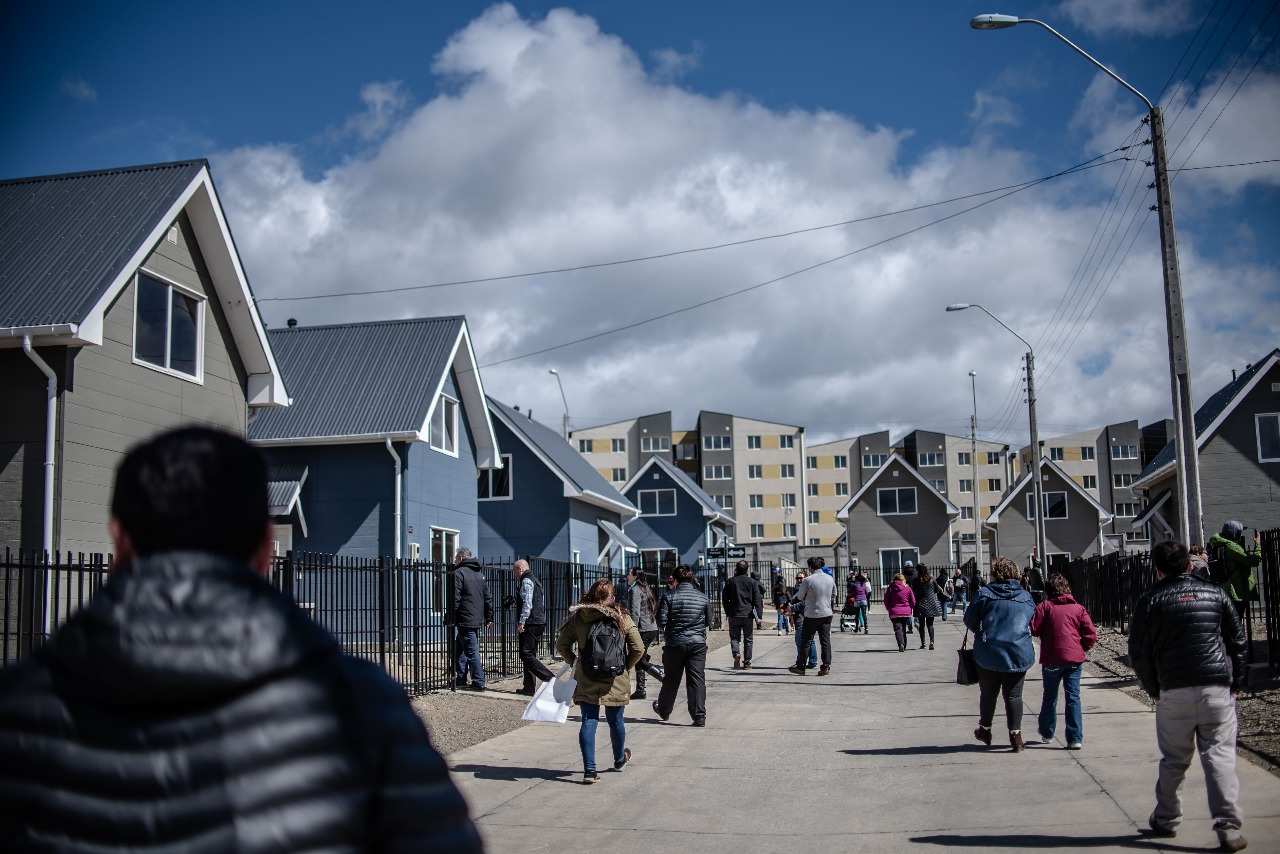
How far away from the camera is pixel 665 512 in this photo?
52.2 meters

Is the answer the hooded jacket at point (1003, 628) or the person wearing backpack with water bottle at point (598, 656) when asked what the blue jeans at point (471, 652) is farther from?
the hooded jacket at point (1003, 628)

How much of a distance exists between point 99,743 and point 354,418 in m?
24.1

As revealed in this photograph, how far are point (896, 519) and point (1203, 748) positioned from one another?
5069 cm

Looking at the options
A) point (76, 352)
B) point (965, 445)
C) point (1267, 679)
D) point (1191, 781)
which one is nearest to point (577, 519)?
point (76, 352)

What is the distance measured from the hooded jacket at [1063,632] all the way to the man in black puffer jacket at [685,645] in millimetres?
3781

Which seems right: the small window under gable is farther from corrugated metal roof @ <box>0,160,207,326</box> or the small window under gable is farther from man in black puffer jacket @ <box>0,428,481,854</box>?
man in black puffer jacket @ <box>0,428,481,854</box>

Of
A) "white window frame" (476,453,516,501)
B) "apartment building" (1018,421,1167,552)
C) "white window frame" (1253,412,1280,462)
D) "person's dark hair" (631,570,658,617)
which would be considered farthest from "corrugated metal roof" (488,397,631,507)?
"apartment building" (1018,421,1167,552)

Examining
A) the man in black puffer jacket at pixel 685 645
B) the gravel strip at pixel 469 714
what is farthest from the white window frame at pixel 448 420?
the man in black puffer jacket at pixel 685 645

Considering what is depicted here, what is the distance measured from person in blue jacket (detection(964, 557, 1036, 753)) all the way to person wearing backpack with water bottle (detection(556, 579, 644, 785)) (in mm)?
3147

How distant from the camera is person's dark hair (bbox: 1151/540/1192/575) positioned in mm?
7762

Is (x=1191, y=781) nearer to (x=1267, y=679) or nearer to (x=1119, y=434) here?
(x=1267, y=679)

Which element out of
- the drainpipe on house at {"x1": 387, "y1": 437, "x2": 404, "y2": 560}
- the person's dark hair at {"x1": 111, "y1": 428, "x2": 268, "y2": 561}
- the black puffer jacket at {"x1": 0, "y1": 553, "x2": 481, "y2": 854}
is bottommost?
the black puffer jacket at {"x1": 0, "y1": 553, "x2": 481, "y2": 854}

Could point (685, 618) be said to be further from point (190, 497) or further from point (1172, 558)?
point (190, 497)

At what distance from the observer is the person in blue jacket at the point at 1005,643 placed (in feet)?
35.0
